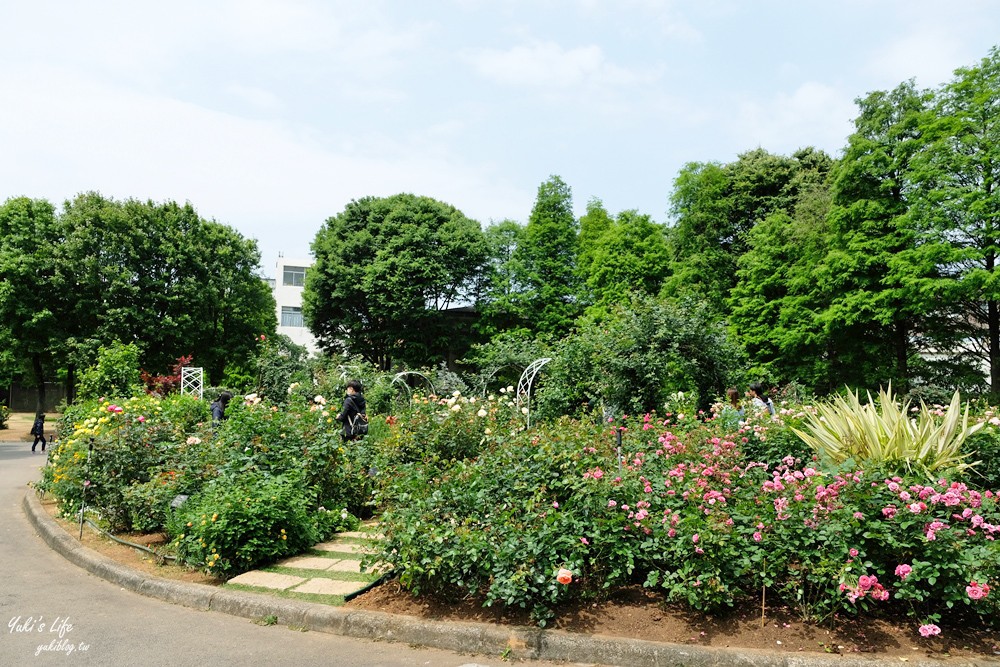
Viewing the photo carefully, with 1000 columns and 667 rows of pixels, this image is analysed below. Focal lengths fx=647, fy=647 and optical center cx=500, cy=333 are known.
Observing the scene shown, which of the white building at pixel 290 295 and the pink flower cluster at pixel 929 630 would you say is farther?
the white building at pixel 290 295

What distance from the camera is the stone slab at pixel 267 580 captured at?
543cm

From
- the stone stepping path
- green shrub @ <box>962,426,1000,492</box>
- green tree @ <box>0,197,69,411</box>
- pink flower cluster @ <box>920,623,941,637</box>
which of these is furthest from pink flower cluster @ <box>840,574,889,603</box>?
green tree @ <box>0,197,69,411</box>

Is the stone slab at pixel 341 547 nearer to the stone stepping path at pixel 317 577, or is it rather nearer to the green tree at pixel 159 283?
the stone stepping path at pixel 317 577

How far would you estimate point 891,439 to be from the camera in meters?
5.67

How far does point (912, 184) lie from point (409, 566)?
70.0 feet

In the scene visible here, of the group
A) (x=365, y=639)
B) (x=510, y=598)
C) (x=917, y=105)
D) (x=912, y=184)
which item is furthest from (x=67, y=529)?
(x=917, y=105)

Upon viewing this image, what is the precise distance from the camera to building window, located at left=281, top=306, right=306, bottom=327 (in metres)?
60.4

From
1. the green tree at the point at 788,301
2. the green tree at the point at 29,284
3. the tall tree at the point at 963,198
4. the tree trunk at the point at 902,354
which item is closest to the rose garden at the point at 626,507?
the tall tree at the point at 963,198

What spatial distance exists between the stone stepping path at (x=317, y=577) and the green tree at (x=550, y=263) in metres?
27.2

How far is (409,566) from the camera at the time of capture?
465 cm

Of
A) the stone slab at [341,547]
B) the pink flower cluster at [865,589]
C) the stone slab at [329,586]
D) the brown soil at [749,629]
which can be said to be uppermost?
the pink flower cluster at [865,589]

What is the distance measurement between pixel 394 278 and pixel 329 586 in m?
26.9

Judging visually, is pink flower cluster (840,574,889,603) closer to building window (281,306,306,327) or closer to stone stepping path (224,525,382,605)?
stone stepping path (224,525,382,605)

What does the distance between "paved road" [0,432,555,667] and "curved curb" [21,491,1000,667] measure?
8 cm
